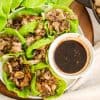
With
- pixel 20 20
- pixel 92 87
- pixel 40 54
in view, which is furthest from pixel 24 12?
pixel 92 87

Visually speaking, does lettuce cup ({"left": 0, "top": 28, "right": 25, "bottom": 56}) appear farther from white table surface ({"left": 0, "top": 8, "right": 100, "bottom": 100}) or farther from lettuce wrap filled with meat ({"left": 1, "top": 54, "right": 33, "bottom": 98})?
white table surface ({"left": 0, "top": 8, "right": 100, "bottom": 100})

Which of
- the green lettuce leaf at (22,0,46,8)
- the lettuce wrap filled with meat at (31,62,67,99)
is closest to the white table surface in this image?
the lettuce wrap filled with meat at (31,62,67,99)

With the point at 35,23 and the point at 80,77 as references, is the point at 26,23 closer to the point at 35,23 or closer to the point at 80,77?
the point at 35,23

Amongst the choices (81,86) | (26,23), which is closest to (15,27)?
(26,23)

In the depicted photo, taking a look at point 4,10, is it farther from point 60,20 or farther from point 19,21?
point 60,20


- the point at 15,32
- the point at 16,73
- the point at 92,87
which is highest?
the point at 15,32

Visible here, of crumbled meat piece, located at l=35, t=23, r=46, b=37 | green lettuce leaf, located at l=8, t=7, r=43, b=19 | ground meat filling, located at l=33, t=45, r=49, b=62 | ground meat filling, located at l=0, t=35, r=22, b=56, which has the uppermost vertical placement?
green lettuce leaf, located at l=8, t=7, r=43, b=19
